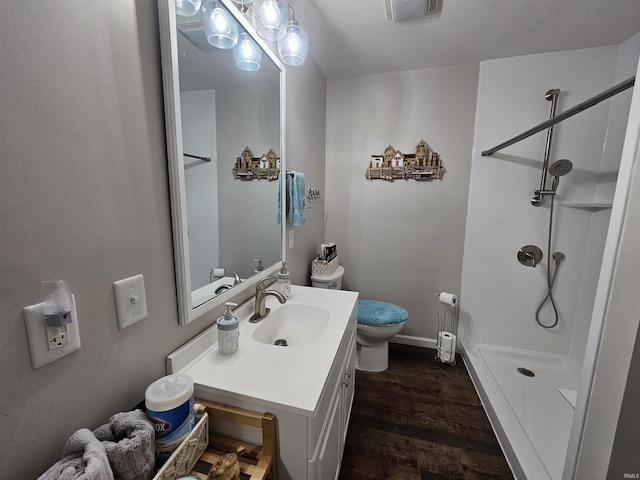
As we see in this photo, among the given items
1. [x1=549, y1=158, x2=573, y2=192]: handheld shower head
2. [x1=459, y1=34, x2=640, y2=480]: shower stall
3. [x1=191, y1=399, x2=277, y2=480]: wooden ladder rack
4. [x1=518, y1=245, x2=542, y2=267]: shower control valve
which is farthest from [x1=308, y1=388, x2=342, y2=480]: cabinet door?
[x1=549, y1=158, x2=573, y2=192]: handheld shower head

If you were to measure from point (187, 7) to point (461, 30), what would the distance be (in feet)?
5.44

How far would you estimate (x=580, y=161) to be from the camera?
1855 mm

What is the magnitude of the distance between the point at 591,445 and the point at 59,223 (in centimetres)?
164

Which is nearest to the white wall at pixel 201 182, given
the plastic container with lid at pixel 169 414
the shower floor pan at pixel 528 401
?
the plastic container with lid at pixel 169 414

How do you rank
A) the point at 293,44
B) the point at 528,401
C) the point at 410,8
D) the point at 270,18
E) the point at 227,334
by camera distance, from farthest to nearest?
the point at 528,401 → the point at 410,8 → the point at 293,44 → the point at 270,18 → the point at 227,334

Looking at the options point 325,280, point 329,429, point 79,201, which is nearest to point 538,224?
point 325,280

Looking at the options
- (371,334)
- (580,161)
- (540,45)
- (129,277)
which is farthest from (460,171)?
(129,277)

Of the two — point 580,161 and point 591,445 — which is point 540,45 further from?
point 591,445

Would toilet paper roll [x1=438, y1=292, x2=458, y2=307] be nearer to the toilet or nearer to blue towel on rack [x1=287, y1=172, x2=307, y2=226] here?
the toilet

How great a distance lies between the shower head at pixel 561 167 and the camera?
6.12 ft

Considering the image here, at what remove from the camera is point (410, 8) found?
4.61 ft

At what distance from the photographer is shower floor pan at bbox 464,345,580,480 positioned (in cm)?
129

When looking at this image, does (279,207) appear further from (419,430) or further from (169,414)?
(419,430)

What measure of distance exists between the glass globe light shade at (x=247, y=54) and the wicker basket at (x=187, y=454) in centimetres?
130
